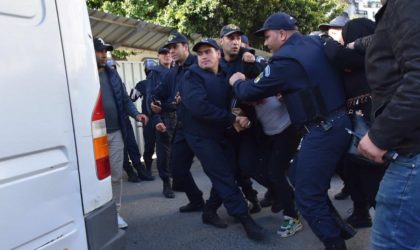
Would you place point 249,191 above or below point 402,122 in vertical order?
below

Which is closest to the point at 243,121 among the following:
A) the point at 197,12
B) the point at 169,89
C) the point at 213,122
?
the point at 213,122

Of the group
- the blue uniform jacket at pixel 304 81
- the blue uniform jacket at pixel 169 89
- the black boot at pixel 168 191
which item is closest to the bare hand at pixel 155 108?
the blue uniform jacket at pixel 169 89

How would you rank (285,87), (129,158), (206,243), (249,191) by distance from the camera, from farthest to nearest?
1. (129,158)
2. (249,191)
3. (206,243)
4. (285,87)

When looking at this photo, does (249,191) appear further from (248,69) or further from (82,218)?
(82,218)

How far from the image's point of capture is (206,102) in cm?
404

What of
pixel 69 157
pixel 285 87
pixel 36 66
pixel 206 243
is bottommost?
pixel 206 243

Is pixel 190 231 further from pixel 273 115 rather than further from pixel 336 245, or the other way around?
pixel 336 245

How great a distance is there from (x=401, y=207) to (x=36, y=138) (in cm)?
158

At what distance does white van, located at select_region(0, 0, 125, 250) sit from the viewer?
1.95m

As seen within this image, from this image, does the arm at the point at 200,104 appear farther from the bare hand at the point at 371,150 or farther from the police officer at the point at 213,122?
the bare hand at the point at 371,150

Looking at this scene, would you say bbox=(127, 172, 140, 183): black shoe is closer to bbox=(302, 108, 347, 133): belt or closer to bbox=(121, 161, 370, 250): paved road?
bbox=(121, 161, 370, 250): paved road

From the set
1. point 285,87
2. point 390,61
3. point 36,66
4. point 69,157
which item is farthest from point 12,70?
point 285,87

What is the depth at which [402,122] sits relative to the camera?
6.14 ft

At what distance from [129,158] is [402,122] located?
18.0 ft
